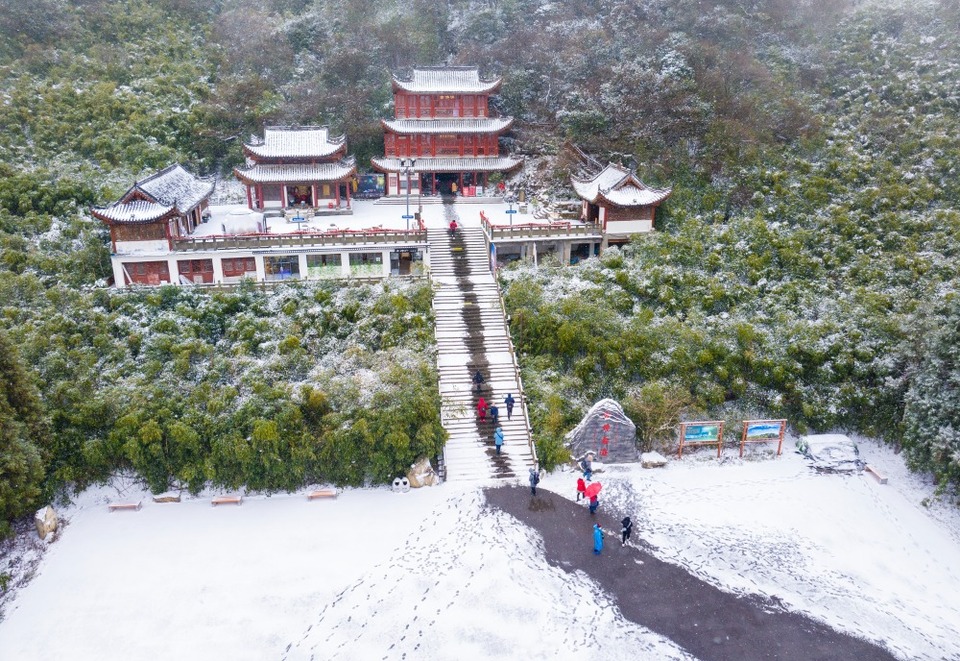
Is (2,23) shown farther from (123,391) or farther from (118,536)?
(118,536)

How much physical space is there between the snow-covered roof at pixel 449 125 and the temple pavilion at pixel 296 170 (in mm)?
3915

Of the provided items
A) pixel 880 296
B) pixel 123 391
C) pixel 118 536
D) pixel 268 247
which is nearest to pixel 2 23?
pixel 268 247

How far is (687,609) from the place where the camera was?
56.2ft

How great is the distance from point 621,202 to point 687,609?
20361 millimetres

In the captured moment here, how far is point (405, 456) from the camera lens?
21.8 metres

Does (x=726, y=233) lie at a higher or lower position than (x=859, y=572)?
higher

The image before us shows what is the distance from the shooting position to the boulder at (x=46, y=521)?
1969 centimetres

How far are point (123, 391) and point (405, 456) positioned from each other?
988 centimetres

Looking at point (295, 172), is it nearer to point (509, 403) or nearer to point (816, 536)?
point (509, 403)

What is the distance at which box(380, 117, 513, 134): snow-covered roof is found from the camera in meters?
40.2

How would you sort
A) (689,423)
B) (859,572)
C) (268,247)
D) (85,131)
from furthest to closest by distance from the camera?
(85,131), (268,247), (689,423), (859,572)

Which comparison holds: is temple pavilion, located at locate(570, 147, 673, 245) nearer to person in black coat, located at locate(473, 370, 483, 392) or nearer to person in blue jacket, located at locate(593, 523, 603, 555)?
person in black coat, located at locate(473, 370, 483, 392)

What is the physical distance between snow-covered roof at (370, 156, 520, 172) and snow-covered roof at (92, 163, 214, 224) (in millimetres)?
Result: 11075

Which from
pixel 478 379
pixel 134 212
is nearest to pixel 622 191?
pixel 478 379
